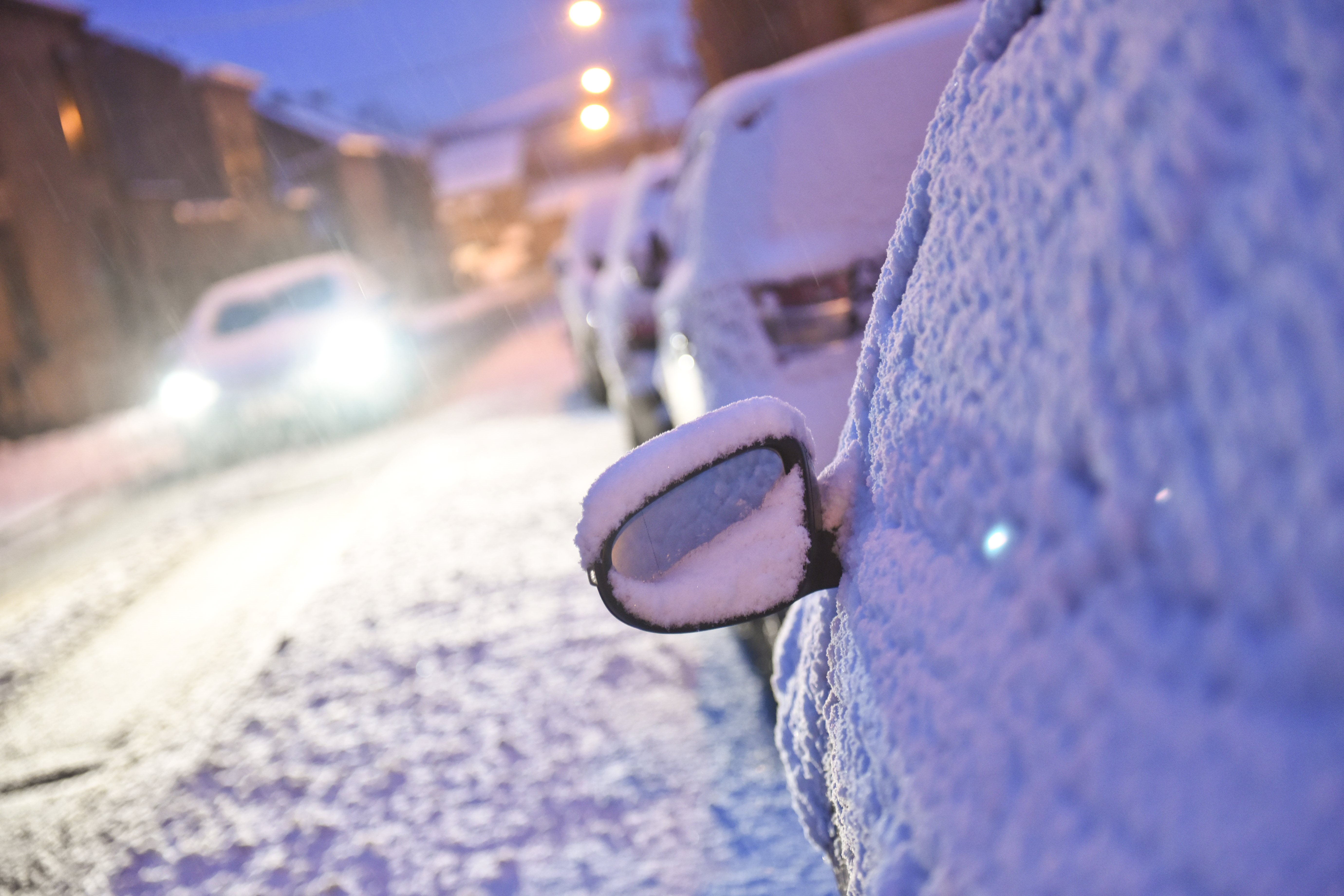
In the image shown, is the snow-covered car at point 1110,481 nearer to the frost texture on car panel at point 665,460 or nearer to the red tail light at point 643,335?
the frost texture on car panel at point 665,460

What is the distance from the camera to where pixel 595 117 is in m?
14.6

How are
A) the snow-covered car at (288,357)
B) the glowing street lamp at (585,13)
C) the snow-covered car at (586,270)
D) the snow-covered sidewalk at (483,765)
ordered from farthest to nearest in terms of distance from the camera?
the glowing street lamp at (585,13), the snow-covered car at (288,357), the snow-covered car at (586,270), the snow-covered sidewalk at (483,765)

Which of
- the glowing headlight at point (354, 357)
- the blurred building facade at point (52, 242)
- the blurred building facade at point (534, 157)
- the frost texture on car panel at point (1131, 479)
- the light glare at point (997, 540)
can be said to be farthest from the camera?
the blurred building facade at point (534, 157)

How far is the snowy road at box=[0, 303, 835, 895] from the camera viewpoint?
8.25 feet

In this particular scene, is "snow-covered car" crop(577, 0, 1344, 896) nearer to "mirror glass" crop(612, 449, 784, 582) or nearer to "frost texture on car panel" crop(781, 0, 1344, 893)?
"frost texture on car panel" crop(781, 0, 1344, 893)

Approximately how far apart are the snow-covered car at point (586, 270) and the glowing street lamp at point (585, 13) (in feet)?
6.96

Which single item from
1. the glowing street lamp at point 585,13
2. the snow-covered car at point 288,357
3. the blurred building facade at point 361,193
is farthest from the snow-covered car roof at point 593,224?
the blurred building facade at point 361,193

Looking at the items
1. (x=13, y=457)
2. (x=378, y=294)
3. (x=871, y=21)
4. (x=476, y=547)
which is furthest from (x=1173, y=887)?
(x=13, y=457)

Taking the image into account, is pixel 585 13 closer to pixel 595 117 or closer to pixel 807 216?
pixel 595 117

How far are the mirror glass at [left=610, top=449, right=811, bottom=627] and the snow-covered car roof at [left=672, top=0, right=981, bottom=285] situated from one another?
6.29ft

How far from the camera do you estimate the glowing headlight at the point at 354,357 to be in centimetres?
928

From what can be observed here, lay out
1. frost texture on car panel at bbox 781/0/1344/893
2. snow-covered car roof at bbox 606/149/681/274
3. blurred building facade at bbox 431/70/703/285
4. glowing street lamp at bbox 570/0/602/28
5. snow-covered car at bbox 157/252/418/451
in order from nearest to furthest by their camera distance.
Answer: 1. frost texture on car panel at bbox 781/0/1344/893
2. snow-covered car roof at bbox 606/149/681/274
3. snow-covered car at bbox 157/252/418/451
4. glowing street lamp at bbox 570/0/602/28
5. blurred building facade at bbox 431/70/703/285

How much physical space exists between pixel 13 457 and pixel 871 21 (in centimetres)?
1360

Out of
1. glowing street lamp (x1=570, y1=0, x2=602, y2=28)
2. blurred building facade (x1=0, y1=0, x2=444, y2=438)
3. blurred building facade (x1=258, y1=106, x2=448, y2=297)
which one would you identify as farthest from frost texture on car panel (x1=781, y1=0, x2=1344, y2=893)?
blurred building facade (x1=258, y1=106, x2=448, y2=297)
